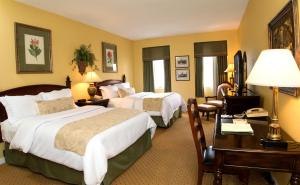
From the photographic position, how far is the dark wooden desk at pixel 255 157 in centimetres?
140

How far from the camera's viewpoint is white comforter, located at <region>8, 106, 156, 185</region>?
2188 mm

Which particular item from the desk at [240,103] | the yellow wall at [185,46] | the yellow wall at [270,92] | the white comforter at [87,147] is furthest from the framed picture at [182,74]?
the white comforter at [87,147]

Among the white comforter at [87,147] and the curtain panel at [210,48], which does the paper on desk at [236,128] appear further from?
the curtain panel at [210,48]

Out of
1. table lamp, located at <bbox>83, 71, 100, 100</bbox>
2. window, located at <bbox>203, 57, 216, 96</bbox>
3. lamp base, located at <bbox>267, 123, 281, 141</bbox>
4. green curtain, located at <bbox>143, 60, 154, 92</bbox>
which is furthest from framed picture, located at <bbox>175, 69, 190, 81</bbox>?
lamp base, located at <bbox>267, 123, 281, 141</bbox>

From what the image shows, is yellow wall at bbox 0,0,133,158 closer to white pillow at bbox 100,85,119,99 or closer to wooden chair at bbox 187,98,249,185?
white pillow at bbox 100,85,119,99

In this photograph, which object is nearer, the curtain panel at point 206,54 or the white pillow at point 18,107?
the white pillow at point 18,107

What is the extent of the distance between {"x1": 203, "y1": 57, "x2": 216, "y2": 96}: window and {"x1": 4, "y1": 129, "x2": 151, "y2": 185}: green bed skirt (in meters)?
4.08

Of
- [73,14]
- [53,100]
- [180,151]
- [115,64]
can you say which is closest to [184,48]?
[115,64]

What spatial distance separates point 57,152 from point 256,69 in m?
2.27

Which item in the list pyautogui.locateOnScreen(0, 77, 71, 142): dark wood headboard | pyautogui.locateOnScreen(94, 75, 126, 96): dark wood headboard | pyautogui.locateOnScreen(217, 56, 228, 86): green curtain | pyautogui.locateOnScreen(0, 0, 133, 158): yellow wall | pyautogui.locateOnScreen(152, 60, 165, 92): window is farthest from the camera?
pyautogui.locateOnScreen(152, 60, 165, 92): window

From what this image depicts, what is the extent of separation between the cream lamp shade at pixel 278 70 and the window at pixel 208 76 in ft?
17.9

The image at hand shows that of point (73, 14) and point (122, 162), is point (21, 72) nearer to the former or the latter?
point (73, 14)

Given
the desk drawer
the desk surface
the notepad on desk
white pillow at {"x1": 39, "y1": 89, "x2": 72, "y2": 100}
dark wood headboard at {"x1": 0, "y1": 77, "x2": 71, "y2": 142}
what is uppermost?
dark wood headboard at {"x1": 0, "y1": 77, "x2": 71, "y2": 142}

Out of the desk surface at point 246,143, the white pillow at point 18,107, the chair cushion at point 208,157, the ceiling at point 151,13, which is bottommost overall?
the chair cushion at point 208,157
